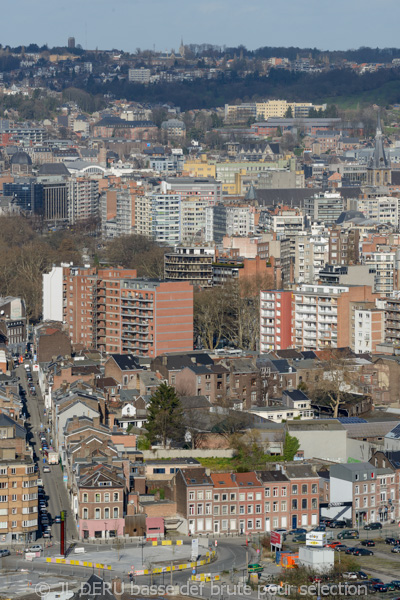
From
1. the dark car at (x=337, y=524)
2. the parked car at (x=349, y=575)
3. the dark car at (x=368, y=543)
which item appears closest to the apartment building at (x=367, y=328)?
the dark car at (x=337, y=524)

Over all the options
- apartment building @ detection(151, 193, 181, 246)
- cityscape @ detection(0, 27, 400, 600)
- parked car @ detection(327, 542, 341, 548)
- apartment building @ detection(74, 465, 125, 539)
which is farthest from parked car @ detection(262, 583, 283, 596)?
apartment building @ detection(151, 193, 181, 246)

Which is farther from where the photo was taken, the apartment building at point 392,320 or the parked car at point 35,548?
the apartment building at point 392,320

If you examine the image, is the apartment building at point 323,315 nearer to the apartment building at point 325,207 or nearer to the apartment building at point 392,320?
the apartment building at point 392,320

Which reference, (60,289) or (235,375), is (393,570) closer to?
(235,375)

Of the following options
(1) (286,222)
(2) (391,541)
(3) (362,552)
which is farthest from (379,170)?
(3) (362,552)

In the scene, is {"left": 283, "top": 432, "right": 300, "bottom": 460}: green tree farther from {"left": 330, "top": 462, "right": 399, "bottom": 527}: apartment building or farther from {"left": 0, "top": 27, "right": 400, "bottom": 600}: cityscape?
{"left": 330, "top": 462, "right": 399, "bottom": 527}: apartment building

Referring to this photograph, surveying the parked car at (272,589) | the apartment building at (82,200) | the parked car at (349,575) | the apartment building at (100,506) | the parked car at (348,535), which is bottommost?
the parked car at (272,589)
